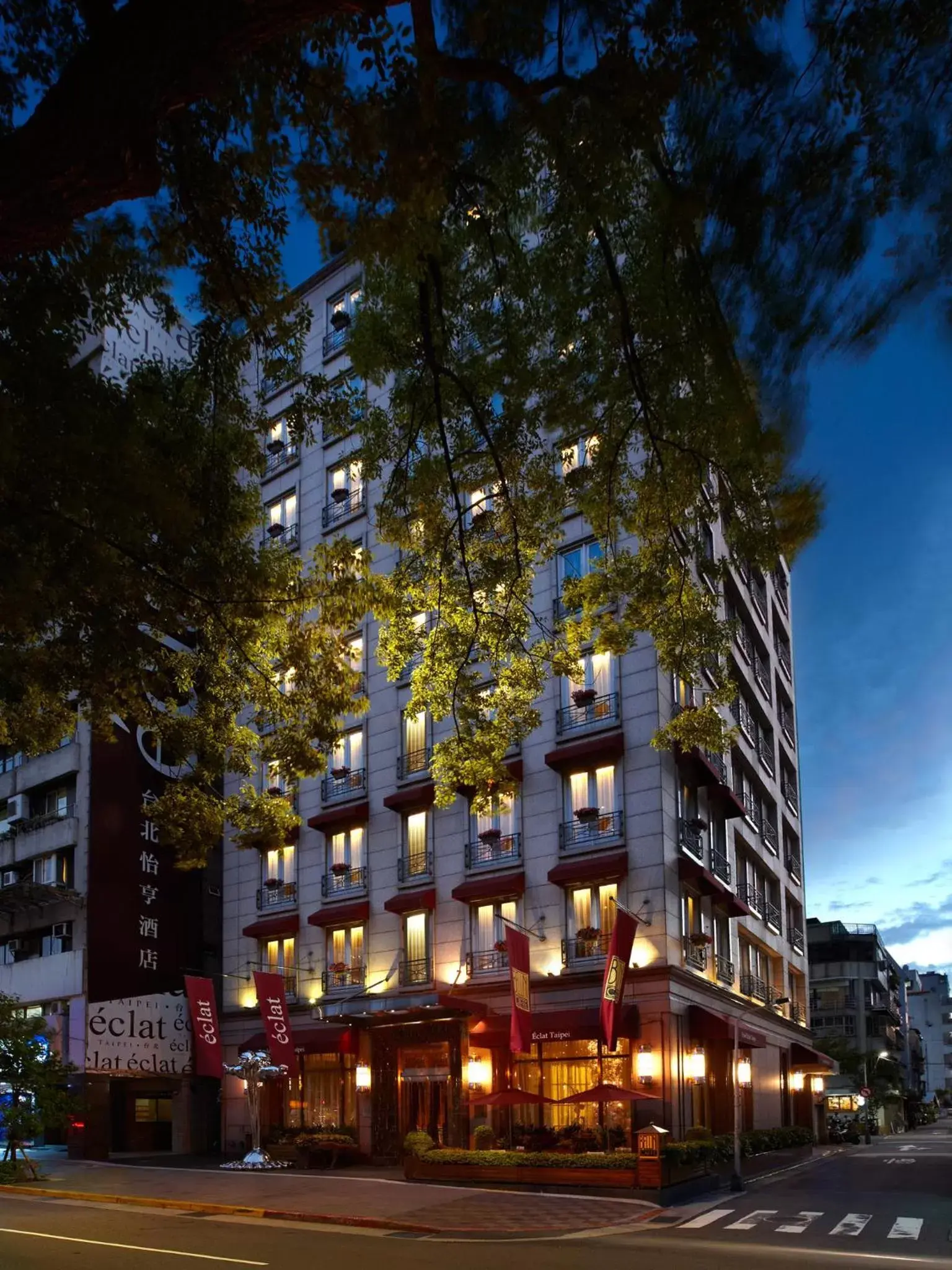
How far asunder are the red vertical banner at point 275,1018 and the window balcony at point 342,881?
15.4 ft

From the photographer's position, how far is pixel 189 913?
→ 4250 cm

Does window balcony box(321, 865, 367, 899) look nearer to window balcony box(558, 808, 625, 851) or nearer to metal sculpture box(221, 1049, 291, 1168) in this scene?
metal sculpture box(221, 1049, 291, 1168)

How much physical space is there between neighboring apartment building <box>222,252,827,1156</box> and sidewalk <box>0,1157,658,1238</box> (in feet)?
15.4

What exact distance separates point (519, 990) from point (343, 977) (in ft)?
37.3

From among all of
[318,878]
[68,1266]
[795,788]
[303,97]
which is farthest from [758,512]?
[795,788]

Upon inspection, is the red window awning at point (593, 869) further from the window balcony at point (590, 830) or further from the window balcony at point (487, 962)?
the window balcony at point (487, 962)

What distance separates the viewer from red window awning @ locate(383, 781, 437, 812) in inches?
1432

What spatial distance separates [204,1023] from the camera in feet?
117

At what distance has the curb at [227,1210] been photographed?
21141 millimetres

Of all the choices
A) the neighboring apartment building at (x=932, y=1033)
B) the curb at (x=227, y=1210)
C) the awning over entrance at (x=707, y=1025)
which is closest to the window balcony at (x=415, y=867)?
the awning over entrance at (x=707, y=1025)

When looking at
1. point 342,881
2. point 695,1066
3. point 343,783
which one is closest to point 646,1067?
point 695,1066

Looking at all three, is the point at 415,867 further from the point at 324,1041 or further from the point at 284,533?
the point at 284,533

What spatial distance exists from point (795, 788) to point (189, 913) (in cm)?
3158

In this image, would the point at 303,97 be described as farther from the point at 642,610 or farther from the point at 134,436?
the point at 642,610
